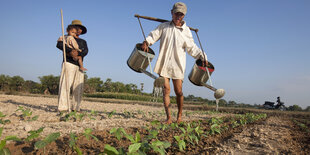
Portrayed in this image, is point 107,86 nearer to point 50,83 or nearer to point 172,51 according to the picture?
point 50,83

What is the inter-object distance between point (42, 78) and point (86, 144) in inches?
958

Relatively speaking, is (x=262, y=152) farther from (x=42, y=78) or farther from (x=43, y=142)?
(x=42, y=78)

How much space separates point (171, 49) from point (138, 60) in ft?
2.73

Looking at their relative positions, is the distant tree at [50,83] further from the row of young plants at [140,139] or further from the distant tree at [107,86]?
the row of young plants at [140,139]

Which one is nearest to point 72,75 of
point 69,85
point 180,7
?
point 69,85

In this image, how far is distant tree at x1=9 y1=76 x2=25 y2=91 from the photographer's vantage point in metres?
21.3

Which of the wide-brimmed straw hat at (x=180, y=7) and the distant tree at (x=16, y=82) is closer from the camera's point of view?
the wide-brimmed straw hat at (x=180, y=7)

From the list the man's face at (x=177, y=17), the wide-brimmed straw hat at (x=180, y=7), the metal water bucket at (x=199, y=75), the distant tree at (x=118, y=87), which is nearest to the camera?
the wide-brimmed straw hat at (x=180, y=7)

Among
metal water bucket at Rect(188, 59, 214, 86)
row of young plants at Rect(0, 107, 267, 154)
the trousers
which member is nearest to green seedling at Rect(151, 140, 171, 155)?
row of young plants at Rect(0, 107, 267, 154)

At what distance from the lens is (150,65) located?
4.13 metres

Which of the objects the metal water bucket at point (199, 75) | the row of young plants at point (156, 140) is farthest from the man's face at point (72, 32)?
the row of young plants at point (156, 140)

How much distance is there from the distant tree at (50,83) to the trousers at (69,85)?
19.4m

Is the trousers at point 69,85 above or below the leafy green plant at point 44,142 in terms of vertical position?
above

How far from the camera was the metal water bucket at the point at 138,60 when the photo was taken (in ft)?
14.0
